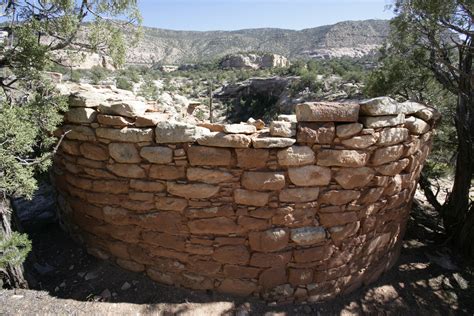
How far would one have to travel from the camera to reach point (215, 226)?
332 centimetres

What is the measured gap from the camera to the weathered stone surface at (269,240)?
332 cm

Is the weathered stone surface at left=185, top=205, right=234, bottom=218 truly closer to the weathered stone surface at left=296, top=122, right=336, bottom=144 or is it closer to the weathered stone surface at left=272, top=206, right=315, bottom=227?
the weathered stone surface at left=272, top=206, right=315, bottom=227

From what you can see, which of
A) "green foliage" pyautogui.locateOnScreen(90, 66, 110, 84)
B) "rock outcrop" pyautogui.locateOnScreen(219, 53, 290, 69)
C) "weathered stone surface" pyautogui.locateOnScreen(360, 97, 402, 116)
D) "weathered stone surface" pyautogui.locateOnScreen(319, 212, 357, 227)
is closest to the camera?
"weathered stone surface" pyautogui.locateOnScreen(360, 97, 402, 116)

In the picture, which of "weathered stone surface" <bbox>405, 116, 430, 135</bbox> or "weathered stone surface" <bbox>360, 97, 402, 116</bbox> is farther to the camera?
"weathered stone surface" <bbox>405, 116, 430, 135</bbox>

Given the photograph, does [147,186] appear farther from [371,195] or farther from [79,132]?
[371,195]

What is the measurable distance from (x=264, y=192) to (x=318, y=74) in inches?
1050

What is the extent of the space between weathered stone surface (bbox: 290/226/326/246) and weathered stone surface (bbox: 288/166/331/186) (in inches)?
19.8

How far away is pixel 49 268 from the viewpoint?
12.9ft

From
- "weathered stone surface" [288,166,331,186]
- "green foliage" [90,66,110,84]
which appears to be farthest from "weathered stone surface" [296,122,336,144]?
"green foliage" [90,66,110,84]

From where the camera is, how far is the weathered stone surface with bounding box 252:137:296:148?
304 centimetres

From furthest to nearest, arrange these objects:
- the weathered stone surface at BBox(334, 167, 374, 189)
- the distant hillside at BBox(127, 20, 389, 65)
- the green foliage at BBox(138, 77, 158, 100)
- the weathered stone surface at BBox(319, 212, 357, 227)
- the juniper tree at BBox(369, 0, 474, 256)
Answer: the distant hillside at BBox(127, 20, 389, 65) < the green foliage at BBox(138, 77, 158, 100) < the juniper tree at BBox(369, 0, 474, 256) < the weathered stone surface at BBox(319, 212, 357, 227) < the weathered stone surface at BBox(334, 167, 374, 189)

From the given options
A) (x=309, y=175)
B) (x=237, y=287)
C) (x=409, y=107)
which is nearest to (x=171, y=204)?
(x=237, y=287)

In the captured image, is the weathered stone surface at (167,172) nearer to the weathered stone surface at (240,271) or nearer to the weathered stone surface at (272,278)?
the weathered stone surface at (240,271)

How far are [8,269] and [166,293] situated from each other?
1.58m
